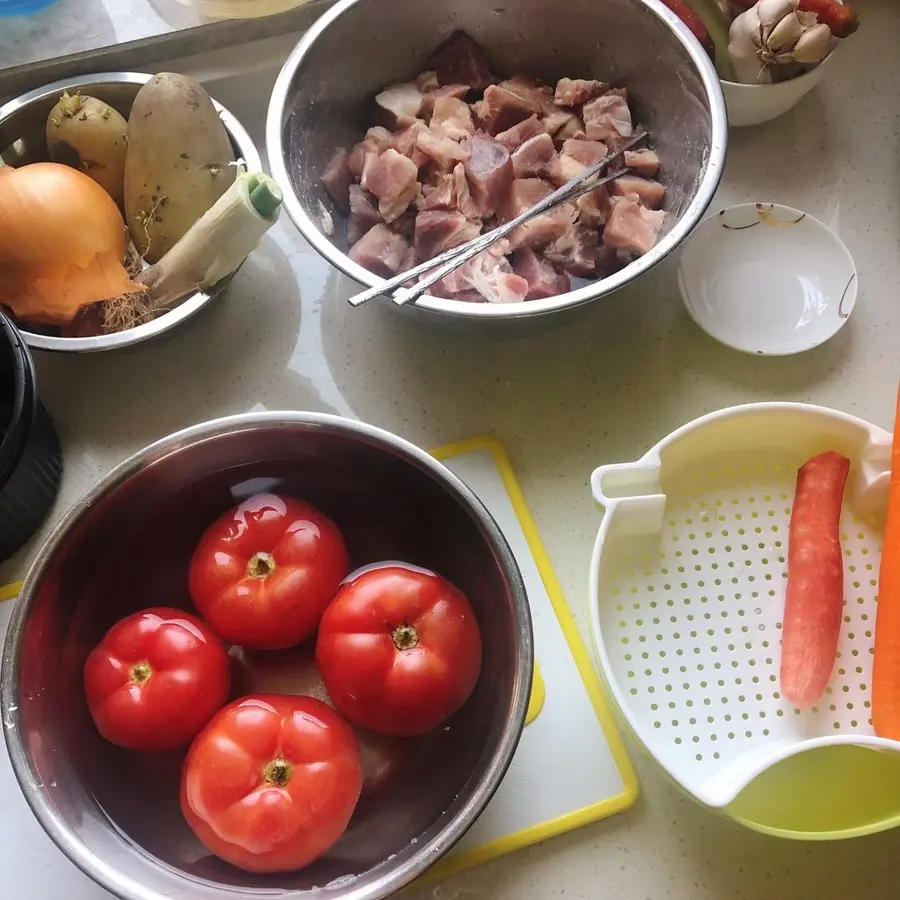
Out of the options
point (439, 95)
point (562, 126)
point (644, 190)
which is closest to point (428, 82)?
point (439, 95)

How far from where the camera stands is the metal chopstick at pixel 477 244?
2.32 feet

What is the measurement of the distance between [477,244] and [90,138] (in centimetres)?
36

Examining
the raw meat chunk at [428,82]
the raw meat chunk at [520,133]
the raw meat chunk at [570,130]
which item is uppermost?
the raw meat chunk at [428,82]

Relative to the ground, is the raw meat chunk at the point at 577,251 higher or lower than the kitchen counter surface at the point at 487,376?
higher

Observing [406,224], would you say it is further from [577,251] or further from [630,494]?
Result: [630,494]

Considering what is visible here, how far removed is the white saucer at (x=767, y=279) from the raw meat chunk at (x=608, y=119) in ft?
0.41

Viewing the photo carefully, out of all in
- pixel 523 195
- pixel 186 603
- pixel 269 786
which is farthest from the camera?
pixel 523 195

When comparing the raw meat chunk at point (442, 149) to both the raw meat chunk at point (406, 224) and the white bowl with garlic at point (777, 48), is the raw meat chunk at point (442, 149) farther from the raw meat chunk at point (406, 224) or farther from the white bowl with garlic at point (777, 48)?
the white bowl with garlic at point (777, 48)

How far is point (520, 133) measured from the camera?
0.84 metres

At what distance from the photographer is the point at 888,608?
0.70m

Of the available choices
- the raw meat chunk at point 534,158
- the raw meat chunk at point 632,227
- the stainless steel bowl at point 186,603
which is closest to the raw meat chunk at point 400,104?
the raw meat chunk at point 534,158

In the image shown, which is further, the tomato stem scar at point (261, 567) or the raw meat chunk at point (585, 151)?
the raw meat chunk at point (585, 151)

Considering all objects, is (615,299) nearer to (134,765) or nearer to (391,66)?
(391,66)

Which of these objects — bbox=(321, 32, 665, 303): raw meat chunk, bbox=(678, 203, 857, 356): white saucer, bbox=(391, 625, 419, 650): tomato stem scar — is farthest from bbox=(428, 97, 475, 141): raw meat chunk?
bbox=(391, 625, 419, 650): tomato stem scar
